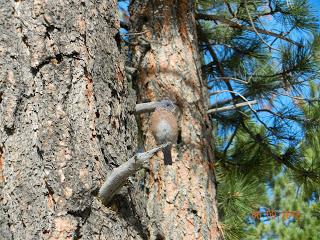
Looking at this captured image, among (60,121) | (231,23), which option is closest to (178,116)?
(231,23)

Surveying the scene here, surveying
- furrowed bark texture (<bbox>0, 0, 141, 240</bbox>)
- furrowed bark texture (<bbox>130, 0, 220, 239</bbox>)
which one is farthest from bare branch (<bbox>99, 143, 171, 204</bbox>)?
furrowed bark texture (<bbox>130, 0, 220, 239</bbox>)

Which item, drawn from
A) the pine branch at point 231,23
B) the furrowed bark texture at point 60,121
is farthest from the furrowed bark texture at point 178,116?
the furrowed bark texture at point 60,121

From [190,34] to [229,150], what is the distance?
112 cm

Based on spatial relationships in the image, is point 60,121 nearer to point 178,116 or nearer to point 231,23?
point 178,116

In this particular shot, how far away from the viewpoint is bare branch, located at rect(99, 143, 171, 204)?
4.27ft

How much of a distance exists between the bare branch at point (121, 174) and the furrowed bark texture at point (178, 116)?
3.34 ft

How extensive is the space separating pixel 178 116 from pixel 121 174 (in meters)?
1.46

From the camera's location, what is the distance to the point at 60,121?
134 cm

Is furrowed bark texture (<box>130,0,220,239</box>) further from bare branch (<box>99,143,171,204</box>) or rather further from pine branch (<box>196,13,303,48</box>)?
bare branch (<box>99,143,171,204</box>)

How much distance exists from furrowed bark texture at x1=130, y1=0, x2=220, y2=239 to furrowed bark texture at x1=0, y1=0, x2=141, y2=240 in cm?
97

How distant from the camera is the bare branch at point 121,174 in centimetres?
130

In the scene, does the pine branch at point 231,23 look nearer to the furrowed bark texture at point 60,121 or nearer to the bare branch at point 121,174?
the furrowed bark texture at point 60,121

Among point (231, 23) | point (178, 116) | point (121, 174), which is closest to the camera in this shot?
point (121, 174)

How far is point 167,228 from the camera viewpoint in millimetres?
2510
